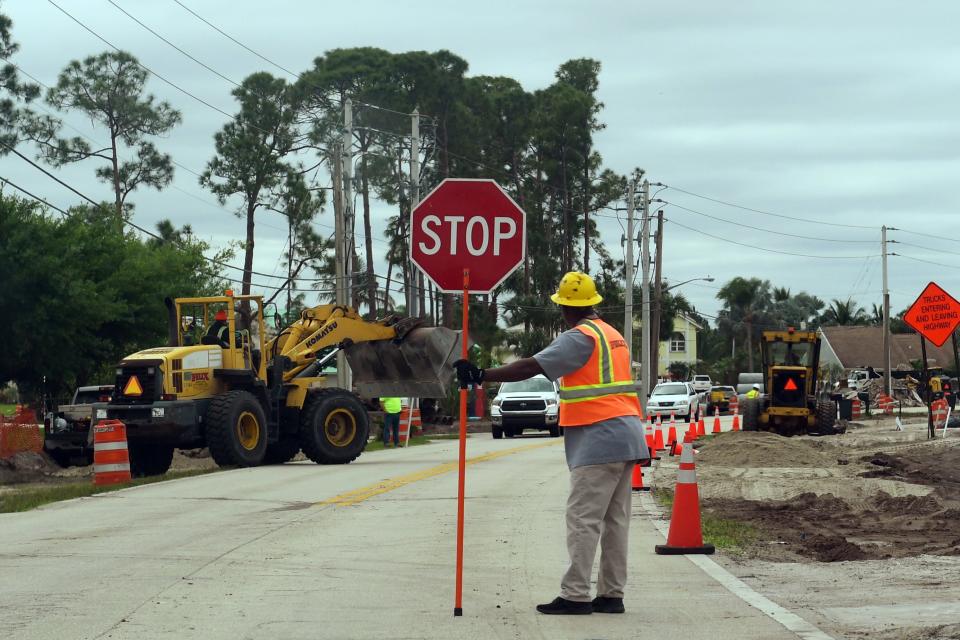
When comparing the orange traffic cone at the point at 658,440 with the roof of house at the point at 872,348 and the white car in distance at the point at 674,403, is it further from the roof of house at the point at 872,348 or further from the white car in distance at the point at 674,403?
the roof of house at the point at 872,348

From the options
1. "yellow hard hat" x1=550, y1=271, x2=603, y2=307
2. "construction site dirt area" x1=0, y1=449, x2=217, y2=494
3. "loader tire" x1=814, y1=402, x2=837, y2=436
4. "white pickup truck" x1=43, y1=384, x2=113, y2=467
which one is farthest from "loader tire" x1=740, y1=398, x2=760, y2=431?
"yellow hard hat" x1=550, y1=271, x2=603, y2=307

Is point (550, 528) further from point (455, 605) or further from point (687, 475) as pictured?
point (455, 605)

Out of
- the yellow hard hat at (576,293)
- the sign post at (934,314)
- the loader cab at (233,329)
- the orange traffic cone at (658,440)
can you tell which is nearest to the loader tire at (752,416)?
the sign post at (934,314)

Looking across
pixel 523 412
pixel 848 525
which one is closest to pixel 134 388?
pixel 848 525

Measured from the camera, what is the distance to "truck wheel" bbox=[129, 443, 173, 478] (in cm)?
2391

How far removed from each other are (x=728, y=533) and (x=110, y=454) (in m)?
10.9

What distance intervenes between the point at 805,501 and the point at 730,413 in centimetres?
5007

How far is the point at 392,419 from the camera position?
3359 cm

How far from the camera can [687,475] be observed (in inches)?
441

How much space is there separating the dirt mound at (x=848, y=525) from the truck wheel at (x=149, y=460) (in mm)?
11406

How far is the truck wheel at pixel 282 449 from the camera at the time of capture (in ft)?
82.1

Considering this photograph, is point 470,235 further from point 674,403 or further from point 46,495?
point 674,403

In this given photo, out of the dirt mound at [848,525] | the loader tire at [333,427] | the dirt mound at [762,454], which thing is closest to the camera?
the dirt mound at [848,525]

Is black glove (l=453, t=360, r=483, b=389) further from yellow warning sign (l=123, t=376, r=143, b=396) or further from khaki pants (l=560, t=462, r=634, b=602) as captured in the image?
yellow warning sign (l=123, t=376, r=143, b=396)
